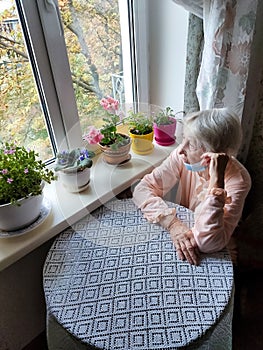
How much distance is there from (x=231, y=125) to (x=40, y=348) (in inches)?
48.3

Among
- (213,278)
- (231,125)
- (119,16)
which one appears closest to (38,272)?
(213,278)

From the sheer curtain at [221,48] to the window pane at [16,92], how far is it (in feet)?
1.86

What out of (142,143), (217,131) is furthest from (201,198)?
(142,143)

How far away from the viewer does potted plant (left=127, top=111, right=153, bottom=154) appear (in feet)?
4.23

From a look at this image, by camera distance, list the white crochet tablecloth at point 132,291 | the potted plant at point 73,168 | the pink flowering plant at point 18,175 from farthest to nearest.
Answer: the potted plant at point 73,168, the pink flowering plant at point 18,175, the white crochet tablecloth at point 132,291

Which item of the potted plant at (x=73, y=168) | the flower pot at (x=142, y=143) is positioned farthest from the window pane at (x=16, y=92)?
the flower pot at (x=142, y=143)

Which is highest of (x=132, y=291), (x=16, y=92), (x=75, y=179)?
(x=16, y=92)

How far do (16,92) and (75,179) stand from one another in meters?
0.38

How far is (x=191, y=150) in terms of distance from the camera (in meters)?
0.94

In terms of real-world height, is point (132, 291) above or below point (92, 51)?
below

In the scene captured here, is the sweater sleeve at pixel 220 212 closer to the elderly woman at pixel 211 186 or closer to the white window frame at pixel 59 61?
the elderly woman at pixel 211 186

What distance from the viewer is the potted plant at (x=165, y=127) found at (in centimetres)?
131

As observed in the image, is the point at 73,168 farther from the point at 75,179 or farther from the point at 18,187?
the point at 18,187

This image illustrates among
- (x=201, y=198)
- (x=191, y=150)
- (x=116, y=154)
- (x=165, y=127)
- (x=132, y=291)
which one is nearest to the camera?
(x=132, y=291)
